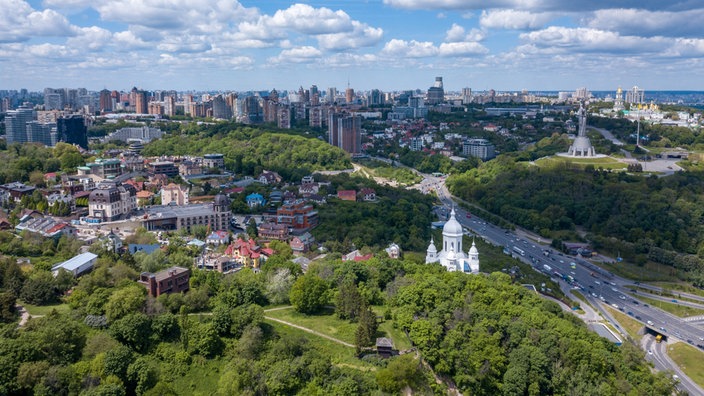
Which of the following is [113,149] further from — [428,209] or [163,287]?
[163,287]

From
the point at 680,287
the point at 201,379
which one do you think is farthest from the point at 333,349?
the point at 680,287

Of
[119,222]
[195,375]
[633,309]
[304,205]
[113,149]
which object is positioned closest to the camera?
[195,375]

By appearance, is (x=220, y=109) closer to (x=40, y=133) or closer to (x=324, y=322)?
(x=40, y=133)

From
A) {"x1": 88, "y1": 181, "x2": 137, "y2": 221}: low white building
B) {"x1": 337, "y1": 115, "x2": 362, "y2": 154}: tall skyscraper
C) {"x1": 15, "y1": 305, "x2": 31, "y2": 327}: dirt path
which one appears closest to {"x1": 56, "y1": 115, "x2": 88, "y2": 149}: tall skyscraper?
{"x1": 337, "y1": 115, "x2": 362, "y2": 154}: tall skyscraper

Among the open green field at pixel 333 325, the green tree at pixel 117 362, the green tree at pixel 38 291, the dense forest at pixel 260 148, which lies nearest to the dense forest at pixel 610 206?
the dense forest at pixel 260 148

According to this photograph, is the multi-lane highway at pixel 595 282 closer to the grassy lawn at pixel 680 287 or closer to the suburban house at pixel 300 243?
the grassy lawn at pixel 680 287

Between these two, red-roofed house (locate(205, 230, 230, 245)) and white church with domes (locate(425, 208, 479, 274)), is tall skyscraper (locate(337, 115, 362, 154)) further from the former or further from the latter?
white church with domes (locate(425, 208, 479, 274))

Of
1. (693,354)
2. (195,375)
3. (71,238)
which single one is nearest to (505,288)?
(693,354)
